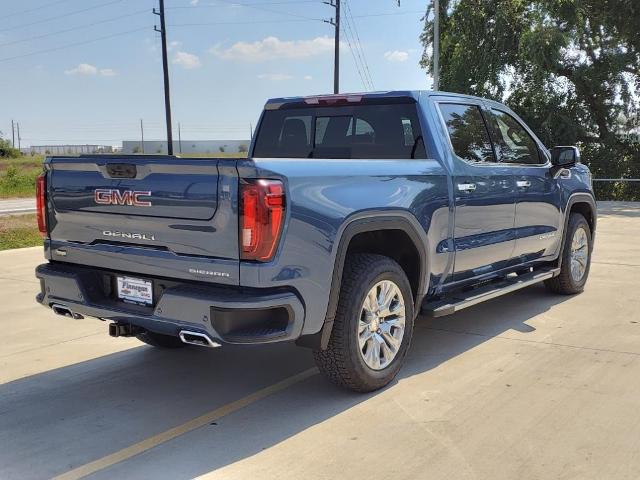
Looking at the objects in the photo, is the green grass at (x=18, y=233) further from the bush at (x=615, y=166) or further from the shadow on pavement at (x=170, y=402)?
the bush at (x=615, y=166)

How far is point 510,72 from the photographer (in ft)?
79.8

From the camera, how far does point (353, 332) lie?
3953 millimetres

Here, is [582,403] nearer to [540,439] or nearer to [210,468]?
[540,439]

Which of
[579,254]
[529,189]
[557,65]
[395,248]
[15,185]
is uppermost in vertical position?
[557,65]

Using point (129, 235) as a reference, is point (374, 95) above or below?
above

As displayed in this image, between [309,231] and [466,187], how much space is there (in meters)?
1.82

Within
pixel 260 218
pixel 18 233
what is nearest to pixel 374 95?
pixel 260 218

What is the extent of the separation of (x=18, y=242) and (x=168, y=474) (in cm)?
885

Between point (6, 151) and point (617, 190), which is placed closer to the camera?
point (617, 190)

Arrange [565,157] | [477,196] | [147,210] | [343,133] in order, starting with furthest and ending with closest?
[565,157] → [343,133] → [477,196] → [147,210]

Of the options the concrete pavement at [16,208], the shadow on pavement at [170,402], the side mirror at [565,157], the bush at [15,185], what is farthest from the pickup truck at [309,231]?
the bush at [15,185]

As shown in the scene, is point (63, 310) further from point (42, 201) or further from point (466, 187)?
point (466, 187)

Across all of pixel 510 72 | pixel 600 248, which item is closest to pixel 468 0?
pixel 510 72

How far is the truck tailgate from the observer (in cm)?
345
